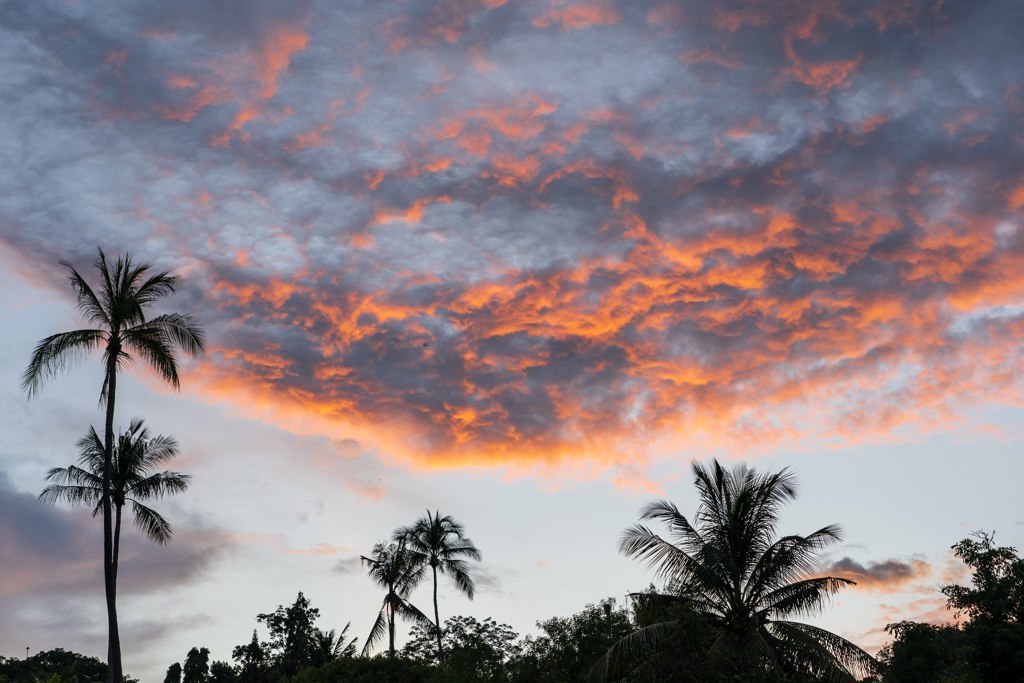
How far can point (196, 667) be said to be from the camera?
103 m

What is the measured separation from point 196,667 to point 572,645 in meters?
80.0

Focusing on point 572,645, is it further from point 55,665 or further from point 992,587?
point 55,665

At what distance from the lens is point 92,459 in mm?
34969

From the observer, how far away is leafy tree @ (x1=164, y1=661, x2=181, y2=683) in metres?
101

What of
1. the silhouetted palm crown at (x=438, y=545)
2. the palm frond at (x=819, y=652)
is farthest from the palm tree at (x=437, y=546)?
the palm frond at (x=819, y=652)

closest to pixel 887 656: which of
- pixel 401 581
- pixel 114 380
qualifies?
pixel 401 581

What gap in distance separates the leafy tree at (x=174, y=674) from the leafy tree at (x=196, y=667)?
0.81 meters

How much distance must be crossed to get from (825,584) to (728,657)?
5.23 metres

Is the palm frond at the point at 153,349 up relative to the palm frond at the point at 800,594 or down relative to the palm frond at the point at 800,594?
up

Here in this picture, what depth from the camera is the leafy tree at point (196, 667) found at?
10256cm

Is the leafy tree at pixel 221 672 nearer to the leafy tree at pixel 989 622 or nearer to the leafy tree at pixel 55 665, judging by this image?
the leafy tree at pixel 55 665

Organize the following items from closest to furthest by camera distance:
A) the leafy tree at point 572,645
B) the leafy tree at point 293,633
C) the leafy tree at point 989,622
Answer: the leafy tree at point 989,622, the leafy tree at point 572,645, the leafy tree at point 293,633

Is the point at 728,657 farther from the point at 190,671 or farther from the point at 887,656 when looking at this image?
the point at 190,671

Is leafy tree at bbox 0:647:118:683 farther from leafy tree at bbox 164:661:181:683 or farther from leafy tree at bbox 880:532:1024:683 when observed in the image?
leafy tree at bbox 880:532:1024:683
